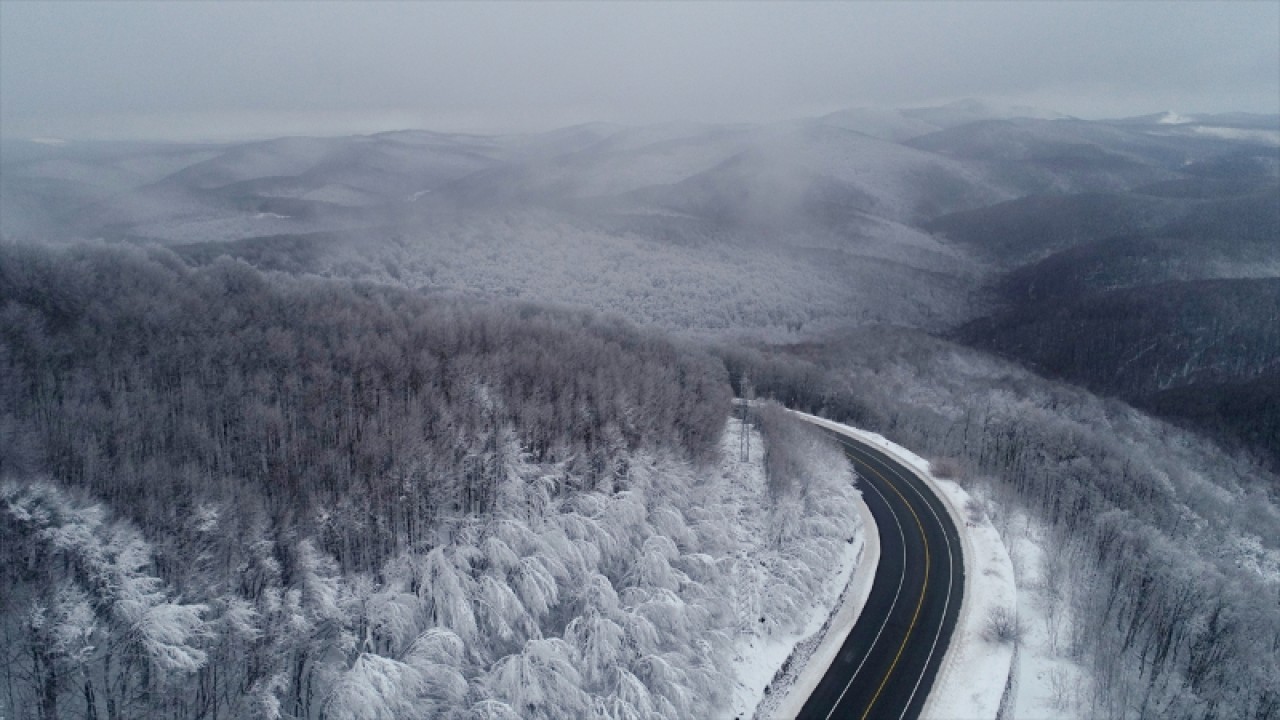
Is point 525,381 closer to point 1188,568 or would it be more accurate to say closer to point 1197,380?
point 1188,568

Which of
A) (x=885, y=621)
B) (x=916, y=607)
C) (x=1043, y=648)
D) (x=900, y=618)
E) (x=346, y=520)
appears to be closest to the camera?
(x=346, y=520)

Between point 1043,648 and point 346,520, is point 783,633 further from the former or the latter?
point 346,520

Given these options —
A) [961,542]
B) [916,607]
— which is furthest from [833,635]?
[961,542]

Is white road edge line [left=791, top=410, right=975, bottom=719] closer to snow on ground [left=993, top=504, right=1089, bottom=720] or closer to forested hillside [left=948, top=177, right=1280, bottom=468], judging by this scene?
snow on ground [left=993, top=504, right=1089, bottom=720]

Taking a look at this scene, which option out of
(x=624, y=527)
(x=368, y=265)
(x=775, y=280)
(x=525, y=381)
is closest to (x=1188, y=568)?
(x=624, y=527)

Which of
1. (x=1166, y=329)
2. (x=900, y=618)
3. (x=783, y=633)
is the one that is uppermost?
(x=783, y=633)

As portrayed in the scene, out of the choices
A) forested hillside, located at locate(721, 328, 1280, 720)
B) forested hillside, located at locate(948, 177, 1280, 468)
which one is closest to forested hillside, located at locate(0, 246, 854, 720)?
forested hillside, located at locate(721, 328, 1280, 720)
